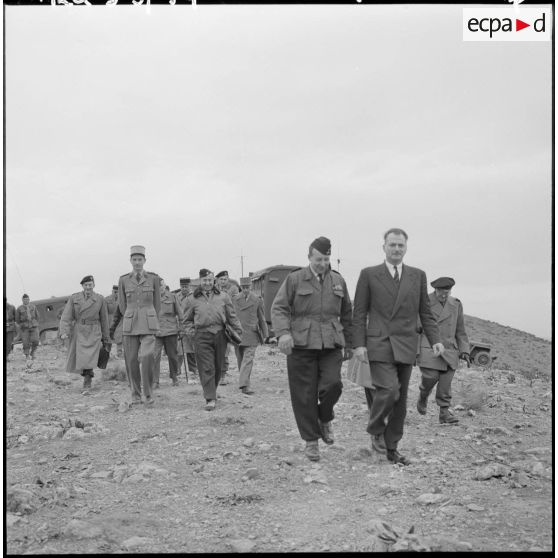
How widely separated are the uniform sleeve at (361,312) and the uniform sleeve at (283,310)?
589 millimetres

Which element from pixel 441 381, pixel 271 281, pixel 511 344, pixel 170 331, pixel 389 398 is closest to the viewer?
pixel 389 398

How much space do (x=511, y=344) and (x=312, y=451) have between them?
94.8ft

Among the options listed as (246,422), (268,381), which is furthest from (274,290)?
(246,422)

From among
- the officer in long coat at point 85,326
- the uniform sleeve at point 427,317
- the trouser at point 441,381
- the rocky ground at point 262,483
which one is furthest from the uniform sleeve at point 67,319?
the uniform sleeve at point 427,317

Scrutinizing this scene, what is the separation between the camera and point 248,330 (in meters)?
10.3

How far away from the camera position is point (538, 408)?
9203 mm

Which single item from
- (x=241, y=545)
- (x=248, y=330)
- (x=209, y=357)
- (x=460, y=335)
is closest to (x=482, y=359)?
(x=248, y=330)

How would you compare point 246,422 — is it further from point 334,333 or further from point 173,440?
point 334,333

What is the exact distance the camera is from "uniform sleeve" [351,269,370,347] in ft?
18.2

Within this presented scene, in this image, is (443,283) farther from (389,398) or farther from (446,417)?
(389,398)

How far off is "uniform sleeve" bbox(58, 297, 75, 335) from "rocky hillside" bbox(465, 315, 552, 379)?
1898 cm

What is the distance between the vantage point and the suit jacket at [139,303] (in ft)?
28.1

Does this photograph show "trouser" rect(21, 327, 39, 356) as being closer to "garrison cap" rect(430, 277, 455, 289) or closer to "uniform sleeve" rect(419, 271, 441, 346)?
"garrison cap" rect(430, 277, 455, 289)

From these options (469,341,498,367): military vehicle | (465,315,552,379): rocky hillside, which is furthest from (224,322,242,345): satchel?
(465,315,552,379): rocky hillside
